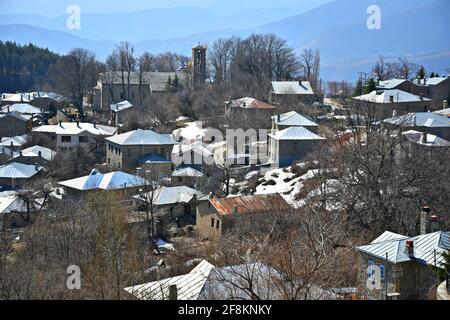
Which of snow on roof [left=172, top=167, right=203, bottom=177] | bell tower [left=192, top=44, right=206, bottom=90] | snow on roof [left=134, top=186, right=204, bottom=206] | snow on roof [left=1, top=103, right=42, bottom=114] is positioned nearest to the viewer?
snow on roof [left=134, top=186, right=204, bottom=206]

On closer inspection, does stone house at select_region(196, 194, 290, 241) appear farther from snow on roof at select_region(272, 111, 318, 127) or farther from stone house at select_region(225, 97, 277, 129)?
stone house at select_region(225, 97, 277, 129)

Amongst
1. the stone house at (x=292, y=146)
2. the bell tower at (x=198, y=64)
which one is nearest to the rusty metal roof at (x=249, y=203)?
the stone house at (x=292, y=146)

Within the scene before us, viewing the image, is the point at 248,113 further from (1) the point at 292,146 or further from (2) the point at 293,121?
(1) the point at 292,146

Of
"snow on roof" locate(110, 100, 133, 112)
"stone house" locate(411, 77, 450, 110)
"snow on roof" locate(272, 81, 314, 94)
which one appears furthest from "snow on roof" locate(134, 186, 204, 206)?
"stone house" locate(411, 77, 450, 110)

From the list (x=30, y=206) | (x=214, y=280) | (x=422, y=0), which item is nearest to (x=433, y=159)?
(x=214, y=280)

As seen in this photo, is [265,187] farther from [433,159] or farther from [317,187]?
[433,159]

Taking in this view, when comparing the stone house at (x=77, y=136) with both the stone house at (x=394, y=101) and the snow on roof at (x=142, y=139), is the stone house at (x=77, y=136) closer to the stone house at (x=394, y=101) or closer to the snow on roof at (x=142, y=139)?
the snow on roof at (x=142, y=139)

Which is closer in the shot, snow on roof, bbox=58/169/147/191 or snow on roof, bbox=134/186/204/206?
snow on roof, bbox=134/186/204/206
